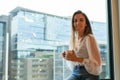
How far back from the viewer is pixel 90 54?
224 centimetres

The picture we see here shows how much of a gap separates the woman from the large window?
0.21 m

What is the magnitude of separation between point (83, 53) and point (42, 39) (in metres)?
0.51

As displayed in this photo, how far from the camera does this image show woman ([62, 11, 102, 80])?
225 cm

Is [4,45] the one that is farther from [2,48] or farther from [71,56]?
[71,56]

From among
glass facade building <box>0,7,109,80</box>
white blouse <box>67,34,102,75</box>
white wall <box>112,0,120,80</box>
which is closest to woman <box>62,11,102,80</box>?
white blouse <box>67,34,102,75</box>

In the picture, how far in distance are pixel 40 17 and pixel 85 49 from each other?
2.08ft

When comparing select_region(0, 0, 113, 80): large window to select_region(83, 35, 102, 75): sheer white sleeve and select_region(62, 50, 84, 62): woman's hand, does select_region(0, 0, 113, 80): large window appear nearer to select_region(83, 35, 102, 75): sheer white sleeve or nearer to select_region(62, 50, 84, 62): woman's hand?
select_region(62, 50, 84, 62): woman's hand

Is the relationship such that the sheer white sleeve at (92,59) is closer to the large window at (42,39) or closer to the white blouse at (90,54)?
the white blouse at (90,54)

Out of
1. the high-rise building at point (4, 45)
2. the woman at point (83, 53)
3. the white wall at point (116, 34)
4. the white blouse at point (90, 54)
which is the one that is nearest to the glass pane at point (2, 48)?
the high-rise building at point (4, 45)

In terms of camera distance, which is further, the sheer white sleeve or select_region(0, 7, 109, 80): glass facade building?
select_region(0, 7, 109, 80): glass facade building

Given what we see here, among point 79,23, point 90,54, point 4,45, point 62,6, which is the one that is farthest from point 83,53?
point 4,45

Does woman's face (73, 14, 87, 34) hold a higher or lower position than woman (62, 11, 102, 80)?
higher

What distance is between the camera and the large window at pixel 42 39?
7.98 ft

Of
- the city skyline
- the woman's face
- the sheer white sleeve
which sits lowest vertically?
the sheer white sleeve
